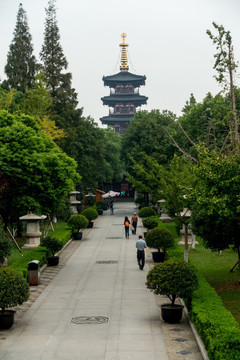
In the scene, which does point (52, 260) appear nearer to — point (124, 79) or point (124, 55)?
point (124, 79)

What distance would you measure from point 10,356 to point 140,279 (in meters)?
11.0

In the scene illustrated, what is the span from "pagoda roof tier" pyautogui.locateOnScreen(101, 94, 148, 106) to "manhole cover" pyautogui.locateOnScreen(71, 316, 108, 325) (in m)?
106

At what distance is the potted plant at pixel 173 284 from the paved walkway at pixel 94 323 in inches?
12.9

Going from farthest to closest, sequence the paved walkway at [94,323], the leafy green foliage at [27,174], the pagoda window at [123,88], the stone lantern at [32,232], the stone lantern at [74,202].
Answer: the pagoda window at [123,88] < the stone lantern at [74,202] < the stone lantern at [32,232] < the leafy green foliage at [27,174] < the paved walkway at [94,323]

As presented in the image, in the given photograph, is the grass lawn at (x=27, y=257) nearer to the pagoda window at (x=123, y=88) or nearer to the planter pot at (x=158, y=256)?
the planter pot at (x=158, y=256)

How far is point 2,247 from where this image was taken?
67.8 ft

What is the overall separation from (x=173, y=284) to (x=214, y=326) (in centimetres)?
349

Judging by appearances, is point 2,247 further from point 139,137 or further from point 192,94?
point 139,137

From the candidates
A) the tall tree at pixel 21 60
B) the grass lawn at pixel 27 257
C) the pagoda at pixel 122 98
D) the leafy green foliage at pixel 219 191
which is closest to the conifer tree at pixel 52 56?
the tall tree at pixel 21 60

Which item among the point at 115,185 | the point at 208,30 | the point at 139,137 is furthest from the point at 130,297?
the point at 115,185

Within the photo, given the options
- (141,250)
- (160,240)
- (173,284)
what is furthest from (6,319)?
(160,240)

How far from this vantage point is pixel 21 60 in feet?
181

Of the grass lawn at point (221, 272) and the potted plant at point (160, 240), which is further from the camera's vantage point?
the potted plant at point (160, 240)

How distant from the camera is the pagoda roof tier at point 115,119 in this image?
4707 inches
